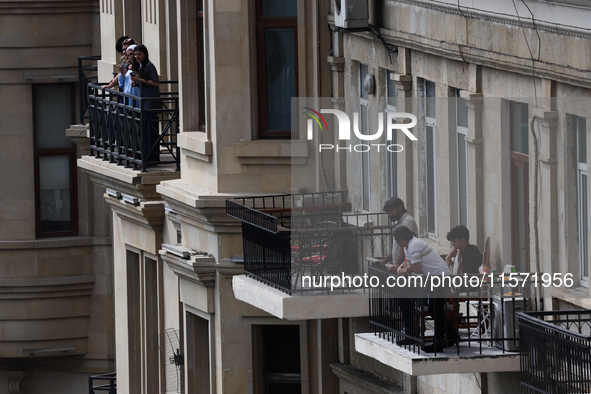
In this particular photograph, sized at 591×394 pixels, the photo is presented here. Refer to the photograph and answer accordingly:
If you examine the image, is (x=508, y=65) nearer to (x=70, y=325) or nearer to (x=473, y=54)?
Result: (x=473, y=54)

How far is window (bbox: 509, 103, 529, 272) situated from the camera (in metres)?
19.7

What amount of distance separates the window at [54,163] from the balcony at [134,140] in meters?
7.81

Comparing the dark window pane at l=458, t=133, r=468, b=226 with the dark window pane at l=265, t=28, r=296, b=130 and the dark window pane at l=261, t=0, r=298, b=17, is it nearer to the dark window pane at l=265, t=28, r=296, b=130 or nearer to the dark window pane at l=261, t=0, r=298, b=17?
the dark window pane at l=265, t=28, r=296, b=130

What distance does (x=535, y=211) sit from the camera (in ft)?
64.1

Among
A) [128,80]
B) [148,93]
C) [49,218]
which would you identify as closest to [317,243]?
[148,93]

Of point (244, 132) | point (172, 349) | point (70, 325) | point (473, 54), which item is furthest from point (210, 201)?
point (70, 325)

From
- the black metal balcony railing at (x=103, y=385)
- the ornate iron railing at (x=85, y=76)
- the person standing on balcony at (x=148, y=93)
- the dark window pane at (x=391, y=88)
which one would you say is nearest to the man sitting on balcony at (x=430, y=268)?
the dark window pane at (x=391, y=88)

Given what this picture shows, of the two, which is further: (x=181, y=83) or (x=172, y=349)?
(x=172, y=349)

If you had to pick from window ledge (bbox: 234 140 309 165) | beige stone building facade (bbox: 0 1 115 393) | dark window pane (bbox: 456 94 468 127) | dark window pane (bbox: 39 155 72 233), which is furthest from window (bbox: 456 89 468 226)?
dark window pane (bbox: 39 155 72 233)

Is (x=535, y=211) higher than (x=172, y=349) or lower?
higher

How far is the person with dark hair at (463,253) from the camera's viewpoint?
19828 mm

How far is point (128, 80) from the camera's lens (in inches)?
1128

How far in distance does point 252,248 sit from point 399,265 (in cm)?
409

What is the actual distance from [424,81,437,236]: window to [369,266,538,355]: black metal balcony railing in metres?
1.67
